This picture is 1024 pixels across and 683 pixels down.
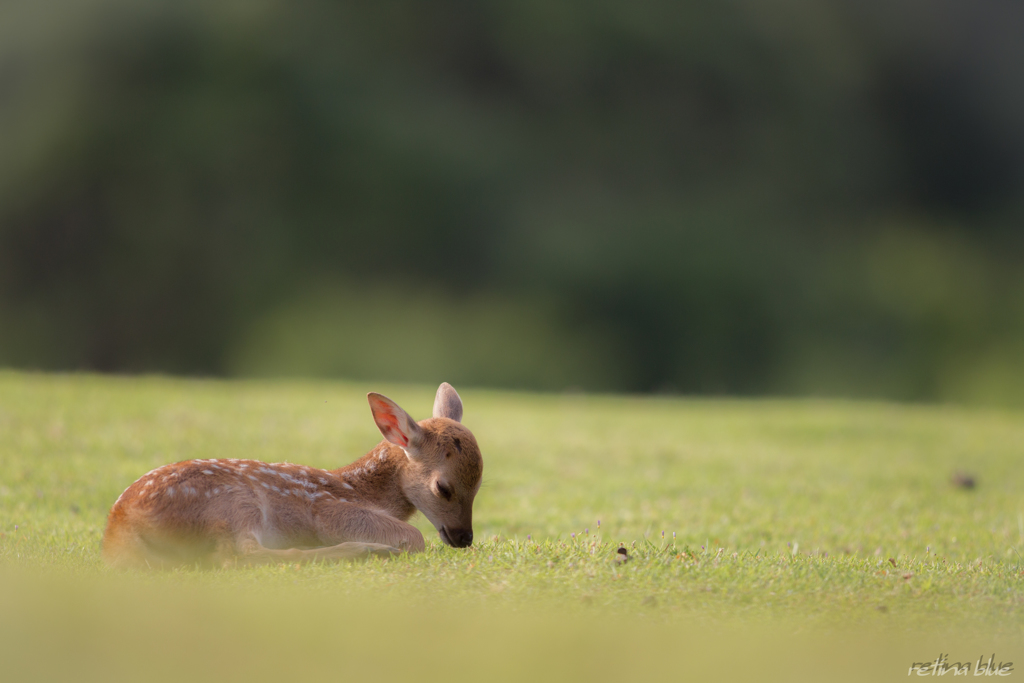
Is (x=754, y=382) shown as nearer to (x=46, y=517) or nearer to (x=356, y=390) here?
(x=356, y=390)

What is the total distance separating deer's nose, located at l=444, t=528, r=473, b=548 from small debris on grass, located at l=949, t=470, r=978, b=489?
7314 mm

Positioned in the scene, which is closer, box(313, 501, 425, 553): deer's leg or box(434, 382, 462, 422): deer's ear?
box(313, 501, 425, 553): deer's leg

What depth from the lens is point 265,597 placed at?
3805 millimetres

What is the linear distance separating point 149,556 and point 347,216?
16.4 m

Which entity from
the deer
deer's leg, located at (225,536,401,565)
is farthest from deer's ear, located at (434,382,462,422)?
deer's leg, located at (225,536,401,565)

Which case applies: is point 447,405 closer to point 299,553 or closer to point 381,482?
point 381,482

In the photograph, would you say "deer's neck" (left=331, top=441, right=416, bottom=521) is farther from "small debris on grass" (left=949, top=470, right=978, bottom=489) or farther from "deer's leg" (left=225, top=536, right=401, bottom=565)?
"small debris on grass" (left=949, top=470, right=978, bottom=489)

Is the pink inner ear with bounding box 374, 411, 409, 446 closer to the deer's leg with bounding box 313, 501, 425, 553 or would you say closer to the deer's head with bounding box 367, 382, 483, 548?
the deer's head with bounding box 367, 382, 483, 548

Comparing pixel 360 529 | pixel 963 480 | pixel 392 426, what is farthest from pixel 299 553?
pixel 963 480

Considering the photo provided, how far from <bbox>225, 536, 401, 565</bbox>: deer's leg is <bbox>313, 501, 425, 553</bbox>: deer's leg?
0.24 m

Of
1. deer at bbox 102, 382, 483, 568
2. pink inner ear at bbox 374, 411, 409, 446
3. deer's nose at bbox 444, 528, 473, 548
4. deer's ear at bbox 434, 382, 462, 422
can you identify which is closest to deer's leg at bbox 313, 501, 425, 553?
deer at bbox 102, 382, 483, 568

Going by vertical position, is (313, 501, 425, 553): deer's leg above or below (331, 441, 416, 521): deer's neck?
below

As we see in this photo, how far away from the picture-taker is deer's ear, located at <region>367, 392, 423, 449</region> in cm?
500

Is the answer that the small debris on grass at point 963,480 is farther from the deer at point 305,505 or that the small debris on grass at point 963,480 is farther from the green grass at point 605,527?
the deer at point 305,505
